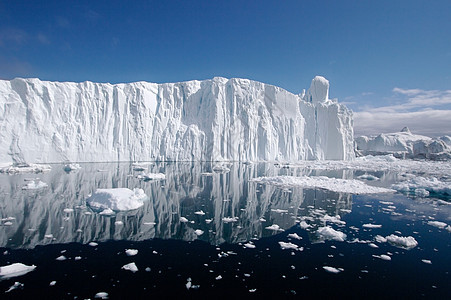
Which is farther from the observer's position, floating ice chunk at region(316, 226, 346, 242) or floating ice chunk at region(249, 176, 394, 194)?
floating ice chunk at region(249, 176, 394, 194)

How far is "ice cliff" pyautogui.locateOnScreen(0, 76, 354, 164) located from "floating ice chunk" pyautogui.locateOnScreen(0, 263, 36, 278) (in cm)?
2174

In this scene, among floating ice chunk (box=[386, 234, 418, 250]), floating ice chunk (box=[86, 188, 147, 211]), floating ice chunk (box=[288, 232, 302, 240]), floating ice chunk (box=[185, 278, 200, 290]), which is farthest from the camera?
floating ice chunk (box=[86, 188, 147, 211])

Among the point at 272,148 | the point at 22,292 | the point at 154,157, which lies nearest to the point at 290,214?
the point at 22,292

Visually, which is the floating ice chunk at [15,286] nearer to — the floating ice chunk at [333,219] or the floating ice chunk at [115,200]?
the floating ice chunk at [115,200]

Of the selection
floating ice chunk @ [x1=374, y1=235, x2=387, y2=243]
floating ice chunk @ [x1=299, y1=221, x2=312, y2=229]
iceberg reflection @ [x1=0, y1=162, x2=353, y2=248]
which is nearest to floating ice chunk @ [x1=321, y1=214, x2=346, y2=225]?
Answer: iceberg reflection @ [x1=0, y1=162, x2=353, y2=248]

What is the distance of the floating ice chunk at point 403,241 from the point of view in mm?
5781

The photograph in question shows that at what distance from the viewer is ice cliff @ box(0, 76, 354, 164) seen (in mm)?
23016

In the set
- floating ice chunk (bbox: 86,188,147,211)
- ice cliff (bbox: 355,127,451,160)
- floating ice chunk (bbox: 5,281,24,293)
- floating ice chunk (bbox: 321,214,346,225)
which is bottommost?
floating ice chunk (bbox: 5,281,24,293)

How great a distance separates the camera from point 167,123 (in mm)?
31000

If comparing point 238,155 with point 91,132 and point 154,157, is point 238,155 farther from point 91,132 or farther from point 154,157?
point 91,132

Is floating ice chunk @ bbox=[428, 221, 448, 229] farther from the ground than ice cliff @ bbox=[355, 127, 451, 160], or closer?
closer

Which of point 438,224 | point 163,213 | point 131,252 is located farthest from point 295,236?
point 438,224

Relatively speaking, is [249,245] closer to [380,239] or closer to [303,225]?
[303,225]

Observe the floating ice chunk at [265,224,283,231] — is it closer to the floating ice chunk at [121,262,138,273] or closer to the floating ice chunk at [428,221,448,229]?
the floating ice chunk at [121,262,138,273]
